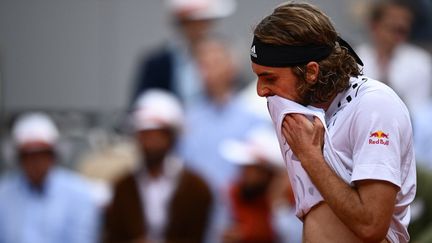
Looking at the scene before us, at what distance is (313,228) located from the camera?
4023 millimetres

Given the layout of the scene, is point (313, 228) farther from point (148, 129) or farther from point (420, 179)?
point (148, 129)

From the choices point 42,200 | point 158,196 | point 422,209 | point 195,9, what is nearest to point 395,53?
point 195,9

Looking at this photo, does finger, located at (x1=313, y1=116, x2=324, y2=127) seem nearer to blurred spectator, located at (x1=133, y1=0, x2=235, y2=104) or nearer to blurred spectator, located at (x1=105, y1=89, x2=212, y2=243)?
blurred spectator, located at (x1=105, y1=89, x2=212, y2=243)

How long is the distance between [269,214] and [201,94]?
128 cm

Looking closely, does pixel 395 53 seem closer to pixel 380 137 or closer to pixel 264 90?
pixel 264 90

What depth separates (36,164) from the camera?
29.7 feet

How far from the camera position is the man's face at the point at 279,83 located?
4.01 m

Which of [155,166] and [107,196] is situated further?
[107,196]

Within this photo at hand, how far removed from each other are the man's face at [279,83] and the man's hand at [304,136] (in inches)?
2.9

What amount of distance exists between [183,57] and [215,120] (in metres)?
0.64

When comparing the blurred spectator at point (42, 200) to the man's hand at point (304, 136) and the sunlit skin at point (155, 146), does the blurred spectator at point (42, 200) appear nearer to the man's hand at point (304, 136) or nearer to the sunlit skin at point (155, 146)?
the sunlit skin at point (155, 146)

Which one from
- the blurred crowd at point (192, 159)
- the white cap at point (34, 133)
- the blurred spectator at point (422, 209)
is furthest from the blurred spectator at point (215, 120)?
the blurred spectator at point (422, 209)

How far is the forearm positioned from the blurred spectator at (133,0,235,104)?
5012 mm

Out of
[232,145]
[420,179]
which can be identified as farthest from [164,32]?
[420,179]
